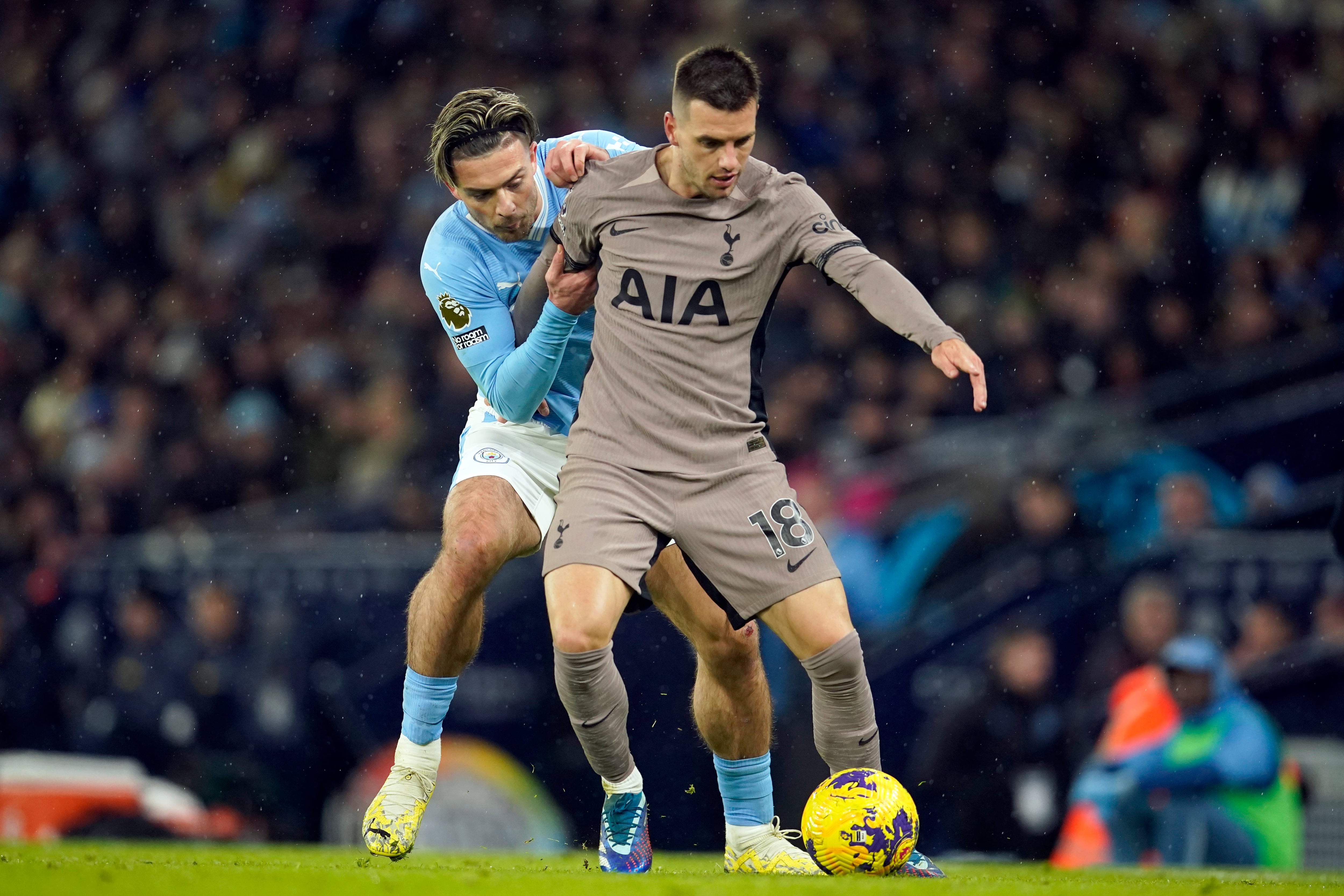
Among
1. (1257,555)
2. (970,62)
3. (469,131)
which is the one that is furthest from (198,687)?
(970,62)

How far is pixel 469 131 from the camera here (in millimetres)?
4414

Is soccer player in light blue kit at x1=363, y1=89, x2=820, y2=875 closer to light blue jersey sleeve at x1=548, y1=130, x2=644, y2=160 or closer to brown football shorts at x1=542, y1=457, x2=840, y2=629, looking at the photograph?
light blue jersey sleeve at x1=548, y1=130, x2=644, y2=160

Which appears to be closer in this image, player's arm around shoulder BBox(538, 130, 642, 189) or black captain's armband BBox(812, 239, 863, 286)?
black captain's armband BBox(812, 239, 863, 286)

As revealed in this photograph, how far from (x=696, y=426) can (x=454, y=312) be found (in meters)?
0.93

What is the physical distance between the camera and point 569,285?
4.22 metres

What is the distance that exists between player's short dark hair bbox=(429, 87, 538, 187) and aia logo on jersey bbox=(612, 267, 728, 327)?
68cm

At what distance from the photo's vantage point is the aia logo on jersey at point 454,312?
4.55 metres

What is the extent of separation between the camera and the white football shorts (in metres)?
4.63

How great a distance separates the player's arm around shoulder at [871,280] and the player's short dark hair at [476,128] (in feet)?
2.87

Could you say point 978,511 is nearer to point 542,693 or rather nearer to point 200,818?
point 542,693

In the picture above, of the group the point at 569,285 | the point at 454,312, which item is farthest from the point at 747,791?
the point at 454,312

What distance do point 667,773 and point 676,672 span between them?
0.43 m

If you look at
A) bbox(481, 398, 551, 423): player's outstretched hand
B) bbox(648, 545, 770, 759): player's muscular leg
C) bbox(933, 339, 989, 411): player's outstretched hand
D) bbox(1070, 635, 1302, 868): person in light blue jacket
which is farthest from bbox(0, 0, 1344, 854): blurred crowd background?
bbox(933, 339, 989, 411): player's outstretched hand

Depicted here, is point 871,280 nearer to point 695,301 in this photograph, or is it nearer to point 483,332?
point 695,301
